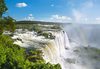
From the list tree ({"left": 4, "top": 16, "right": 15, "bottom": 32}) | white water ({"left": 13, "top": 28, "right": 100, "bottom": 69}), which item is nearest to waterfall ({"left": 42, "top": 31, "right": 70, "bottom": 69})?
white water ({"left": 13, "top": 28, "right": 100, "bottom": 69})

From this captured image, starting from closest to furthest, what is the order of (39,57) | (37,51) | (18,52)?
(18,52) → (39,57) → (37,51)

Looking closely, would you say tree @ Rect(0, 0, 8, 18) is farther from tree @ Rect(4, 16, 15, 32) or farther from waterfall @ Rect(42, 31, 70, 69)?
waterfall @ Rect(42, 31, 70, 69)

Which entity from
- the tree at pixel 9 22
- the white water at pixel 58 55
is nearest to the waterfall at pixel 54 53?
the white water at pixel 58 55

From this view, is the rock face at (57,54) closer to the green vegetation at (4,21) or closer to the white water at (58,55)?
the white water at (58,55)

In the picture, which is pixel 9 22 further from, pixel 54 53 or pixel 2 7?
pixel 54 53

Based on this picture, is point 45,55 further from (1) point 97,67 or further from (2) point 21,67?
(1) point 97,67

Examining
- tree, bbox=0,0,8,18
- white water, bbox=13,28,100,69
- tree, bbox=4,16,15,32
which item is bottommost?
white water, bbox=13,28,100,69

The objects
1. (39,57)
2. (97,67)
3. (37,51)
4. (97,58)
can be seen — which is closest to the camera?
(39,57)

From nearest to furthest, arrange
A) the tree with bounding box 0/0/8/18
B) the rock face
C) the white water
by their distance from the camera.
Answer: the tree with bounding box 0/0/8/18 < the rock face < the white water

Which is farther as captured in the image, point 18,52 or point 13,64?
point 18,52

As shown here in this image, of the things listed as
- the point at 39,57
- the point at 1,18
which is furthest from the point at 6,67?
the point at 39,57

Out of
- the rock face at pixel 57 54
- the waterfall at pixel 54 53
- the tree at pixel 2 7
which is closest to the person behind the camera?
the tree at pixel 2 7
